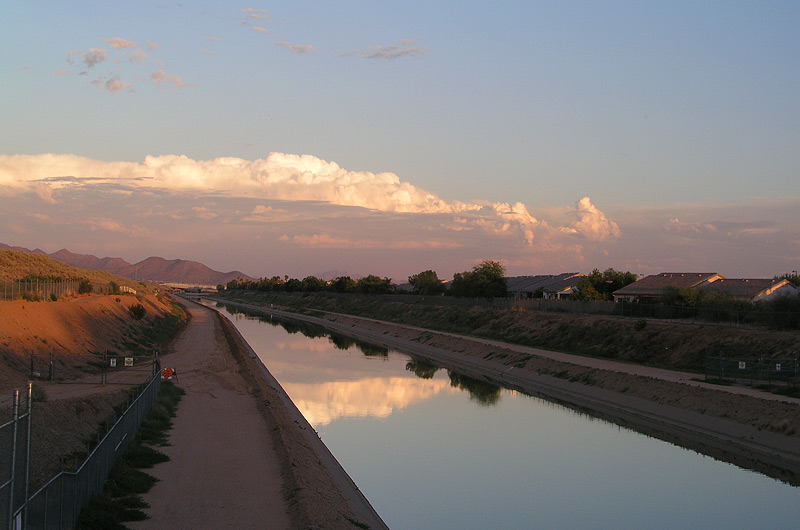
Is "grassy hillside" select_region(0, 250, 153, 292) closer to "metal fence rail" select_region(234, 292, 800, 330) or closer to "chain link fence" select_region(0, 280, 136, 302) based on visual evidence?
"chain link fence" select_region(0, 280, 136, 302)

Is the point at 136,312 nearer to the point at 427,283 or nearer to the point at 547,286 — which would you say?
the point at 547,286

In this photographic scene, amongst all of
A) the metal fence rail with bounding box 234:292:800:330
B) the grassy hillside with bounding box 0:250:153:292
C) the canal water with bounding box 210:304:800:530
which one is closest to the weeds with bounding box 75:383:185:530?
the canal water with bounding box 210:304:800:530

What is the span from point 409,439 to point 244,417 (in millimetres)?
5947

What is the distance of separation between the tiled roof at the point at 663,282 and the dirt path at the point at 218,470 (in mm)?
58440

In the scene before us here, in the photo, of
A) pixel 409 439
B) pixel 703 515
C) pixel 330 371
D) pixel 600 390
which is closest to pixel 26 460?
pixel 703 515

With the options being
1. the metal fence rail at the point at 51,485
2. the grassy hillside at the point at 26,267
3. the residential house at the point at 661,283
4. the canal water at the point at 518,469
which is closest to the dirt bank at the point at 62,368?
the metal fence rail at the point at 51,485

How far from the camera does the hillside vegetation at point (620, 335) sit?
1505 inches

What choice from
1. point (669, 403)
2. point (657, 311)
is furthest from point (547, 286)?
point (669, 403)

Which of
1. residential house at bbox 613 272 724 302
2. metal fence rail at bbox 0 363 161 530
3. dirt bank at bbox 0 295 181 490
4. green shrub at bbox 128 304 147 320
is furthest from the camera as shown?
residential house at bbox 613 272 724 302

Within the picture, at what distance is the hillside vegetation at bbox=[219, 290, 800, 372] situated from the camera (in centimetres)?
3822

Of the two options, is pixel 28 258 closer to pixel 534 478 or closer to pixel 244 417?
pixel 244 417

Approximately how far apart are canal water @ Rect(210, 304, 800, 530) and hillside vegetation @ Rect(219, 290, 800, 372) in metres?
10.8

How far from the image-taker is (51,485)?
9898mm

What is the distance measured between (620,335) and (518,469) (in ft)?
95.7
